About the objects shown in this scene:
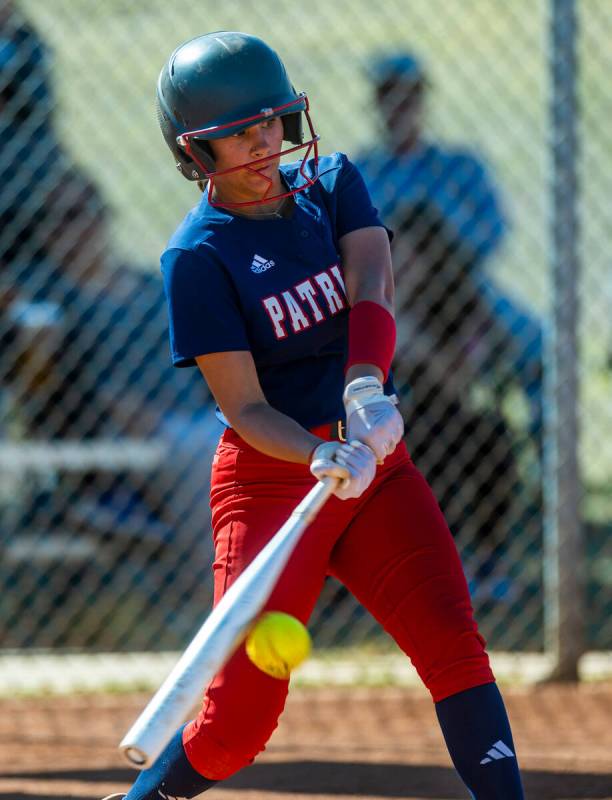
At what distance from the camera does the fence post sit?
4.16 m

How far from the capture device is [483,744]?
2.29 meters

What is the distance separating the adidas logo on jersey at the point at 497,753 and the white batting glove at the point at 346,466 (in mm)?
555

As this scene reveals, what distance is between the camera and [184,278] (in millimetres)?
2414

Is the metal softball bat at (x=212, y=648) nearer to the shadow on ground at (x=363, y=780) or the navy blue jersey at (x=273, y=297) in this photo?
the navy blue jersey at (x=273, y=297)

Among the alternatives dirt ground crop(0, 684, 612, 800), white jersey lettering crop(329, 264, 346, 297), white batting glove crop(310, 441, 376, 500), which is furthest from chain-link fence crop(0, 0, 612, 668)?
white batting glove crop(310, 441, 376, 500)

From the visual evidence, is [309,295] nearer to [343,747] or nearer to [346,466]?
[346,466]

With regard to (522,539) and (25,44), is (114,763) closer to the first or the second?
(522,539)

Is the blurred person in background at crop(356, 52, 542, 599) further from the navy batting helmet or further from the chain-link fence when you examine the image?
the navy batting helmet

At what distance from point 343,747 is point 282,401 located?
1579 mm

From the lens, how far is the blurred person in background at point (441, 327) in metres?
4.74

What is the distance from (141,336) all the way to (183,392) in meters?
0.28

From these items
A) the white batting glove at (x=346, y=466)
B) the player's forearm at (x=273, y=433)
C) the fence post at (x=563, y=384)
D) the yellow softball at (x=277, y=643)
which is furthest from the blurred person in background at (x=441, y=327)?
the yellow softball at (x=277, y=643)

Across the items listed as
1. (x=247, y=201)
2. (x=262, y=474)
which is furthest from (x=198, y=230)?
(x=262, y=474)

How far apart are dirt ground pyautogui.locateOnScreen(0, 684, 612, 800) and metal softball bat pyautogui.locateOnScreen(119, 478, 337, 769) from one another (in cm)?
135
